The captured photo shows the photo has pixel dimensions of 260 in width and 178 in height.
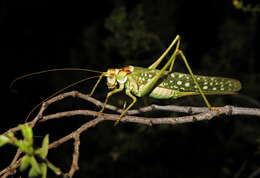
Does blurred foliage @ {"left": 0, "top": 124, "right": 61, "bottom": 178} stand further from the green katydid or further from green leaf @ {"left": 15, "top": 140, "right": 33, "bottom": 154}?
the green katydid

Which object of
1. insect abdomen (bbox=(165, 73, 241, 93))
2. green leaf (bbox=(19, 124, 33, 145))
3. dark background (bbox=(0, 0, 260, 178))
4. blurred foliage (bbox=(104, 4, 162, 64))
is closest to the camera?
green leaf (bbox=(19, 124, 33, 145))

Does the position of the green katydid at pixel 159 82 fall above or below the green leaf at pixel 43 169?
above

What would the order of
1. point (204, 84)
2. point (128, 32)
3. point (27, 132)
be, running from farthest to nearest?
1. point (128, 32)
2. point (204, 84)
3. point (27, 132)

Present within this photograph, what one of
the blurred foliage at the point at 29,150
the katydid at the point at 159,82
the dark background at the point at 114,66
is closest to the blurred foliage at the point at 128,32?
the dark background at the point at 114,66

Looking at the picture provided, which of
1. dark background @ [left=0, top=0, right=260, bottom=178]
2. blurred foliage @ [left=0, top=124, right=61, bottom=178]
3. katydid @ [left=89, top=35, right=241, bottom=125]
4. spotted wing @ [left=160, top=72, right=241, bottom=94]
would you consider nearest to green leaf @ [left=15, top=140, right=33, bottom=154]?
blurred foliage @ [left=0, top=124, right=61, bottom=178]

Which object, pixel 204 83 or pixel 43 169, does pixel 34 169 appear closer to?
pixel 43 169

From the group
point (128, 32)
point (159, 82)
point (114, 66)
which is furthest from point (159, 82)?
point (114, 66)

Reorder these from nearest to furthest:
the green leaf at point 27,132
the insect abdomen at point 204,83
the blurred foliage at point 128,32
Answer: the green leaf at point 27,132 → the insect abdomen at point 204,83 → the blurred foliage at point 128,32

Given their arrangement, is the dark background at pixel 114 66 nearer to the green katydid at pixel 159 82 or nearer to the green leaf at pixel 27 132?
the green katydid at pixel 159 82

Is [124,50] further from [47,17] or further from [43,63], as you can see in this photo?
[47,17]
